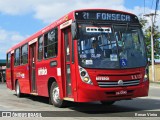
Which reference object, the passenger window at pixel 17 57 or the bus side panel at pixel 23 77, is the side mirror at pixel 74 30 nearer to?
the bus side panel at pixel 23 77

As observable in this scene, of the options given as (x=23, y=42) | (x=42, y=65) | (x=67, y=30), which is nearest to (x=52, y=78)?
(x=42, y=65)

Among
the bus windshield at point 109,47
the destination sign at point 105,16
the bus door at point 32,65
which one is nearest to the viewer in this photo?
the bus windshield at point 109,47

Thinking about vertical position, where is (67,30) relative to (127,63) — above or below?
above

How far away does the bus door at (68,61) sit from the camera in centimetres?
1137

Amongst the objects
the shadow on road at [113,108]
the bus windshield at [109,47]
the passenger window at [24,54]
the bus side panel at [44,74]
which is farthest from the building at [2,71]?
the bus windshield at [109,47]

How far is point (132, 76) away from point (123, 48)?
2.98 ft

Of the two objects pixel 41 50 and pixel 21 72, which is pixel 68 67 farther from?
pixel 21 72

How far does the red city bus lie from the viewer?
1058 centimetres

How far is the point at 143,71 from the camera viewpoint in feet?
36.9

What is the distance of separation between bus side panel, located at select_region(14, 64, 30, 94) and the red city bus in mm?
4711

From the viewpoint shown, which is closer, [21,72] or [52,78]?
[52,78]

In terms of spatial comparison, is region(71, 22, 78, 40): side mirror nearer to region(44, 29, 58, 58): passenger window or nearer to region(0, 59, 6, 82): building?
region(44, 29, 58, 58): passenger window

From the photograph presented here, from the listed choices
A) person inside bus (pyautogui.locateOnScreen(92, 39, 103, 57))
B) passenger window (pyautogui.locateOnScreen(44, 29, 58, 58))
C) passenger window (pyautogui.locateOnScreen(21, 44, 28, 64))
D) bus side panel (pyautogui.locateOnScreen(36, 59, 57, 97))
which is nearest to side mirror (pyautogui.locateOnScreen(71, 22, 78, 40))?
person inside bus (pyautogui.locateOnScreen(92, 39, 103, 57))

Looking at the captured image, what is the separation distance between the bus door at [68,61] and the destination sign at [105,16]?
0.84 m
